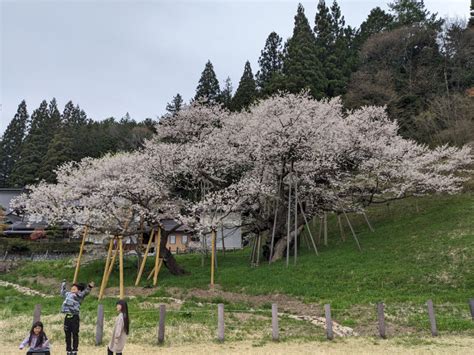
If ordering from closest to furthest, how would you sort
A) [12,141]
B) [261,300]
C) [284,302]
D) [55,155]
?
[284,302]
[261,300]
[55,155]
[12,141]

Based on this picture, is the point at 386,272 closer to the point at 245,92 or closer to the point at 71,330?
the point at 71,330

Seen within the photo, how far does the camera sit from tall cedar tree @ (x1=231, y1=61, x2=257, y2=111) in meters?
40.8

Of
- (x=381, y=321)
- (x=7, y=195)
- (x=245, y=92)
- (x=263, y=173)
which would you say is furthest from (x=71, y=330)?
(x=7, y=195)

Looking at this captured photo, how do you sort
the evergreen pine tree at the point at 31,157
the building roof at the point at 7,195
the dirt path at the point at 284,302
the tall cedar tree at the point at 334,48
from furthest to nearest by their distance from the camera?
the building roof at the point at 7,195
the evergreen pine tree at the point at 31,157
the tall cedar tree at the point at 334,48
the dirt path at the point at 284,302

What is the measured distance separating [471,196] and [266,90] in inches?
808

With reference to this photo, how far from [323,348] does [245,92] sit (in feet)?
118

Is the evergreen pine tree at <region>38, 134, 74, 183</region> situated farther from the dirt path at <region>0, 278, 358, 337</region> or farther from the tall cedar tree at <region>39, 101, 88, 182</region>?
the dirt path at <region>0, 278, 358, 337</region>

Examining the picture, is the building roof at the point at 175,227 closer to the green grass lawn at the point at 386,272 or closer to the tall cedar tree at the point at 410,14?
the green grass lawn at the point at 386,272

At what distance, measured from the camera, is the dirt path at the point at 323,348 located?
8.71 m

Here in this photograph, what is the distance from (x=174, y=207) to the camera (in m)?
22.1

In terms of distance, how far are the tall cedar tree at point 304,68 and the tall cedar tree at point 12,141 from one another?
39.1 meters

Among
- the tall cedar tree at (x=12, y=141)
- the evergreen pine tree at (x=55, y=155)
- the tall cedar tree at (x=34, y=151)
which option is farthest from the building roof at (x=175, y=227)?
the tall cedar tree at (x=12, y=141)

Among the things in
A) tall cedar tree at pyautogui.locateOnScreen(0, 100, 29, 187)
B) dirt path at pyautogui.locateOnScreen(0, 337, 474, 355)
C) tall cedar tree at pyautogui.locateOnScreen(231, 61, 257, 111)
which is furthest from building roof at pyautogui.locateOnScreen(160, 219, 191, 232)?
tall cedar tree at pyautogui.locateOnScreen(0, 100, 29, 187)

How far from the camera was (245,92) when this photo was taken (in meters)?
42.6
